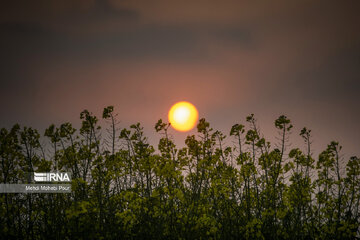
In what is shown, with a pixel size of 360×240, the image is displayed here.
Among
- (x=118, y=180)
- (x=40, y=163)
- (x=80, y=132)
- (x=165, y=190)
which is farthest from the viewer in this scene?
(x=118, y=180)

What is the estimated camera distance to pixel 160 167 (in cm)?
726

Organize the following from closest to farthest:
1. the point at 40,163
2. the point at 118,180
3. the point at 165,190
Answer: the point at 165,190, the point at 40,163, the point at 118,180

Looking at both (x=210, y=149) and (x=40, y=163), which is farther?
(x=210, y=149)

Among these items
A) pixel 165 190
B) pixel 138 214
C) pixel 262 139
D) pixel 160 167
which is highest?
pixel 262 139

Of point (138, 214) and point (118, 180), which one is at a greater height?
point (118, 180)

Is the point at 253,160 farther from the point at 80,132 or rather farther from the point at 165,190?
the point at 80,132

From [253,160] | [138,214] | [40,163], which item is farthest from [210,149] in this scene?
[40,163]

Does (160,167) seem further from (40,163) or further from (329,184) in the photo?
(329,184)

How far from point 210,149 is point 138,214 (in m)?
2.61

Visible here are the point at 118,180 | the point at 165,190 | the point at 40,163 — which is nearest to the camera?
the point at 165,190

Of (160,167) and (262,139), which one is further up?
(262,139)

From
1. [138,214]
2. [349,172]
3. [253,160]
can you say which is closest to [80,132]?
[138,214]

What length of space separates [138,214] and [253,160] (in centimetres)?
348

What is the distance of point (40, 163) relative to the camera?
784cm
